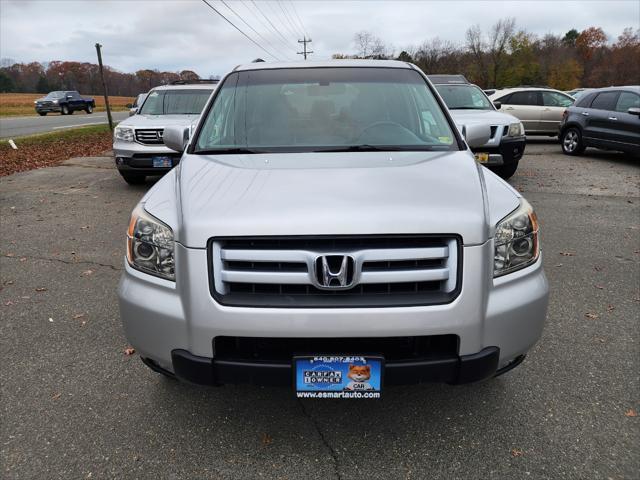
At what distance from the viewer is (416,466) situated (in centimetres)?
229

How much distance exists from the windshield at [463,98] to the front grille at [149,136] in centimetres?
545

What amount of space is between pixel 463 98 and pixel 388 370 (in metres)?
9.17

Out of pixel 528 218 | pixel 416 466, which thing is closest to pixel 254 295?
pixel 416 466

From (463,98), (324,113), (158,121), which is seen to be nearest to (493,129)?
(463,98)

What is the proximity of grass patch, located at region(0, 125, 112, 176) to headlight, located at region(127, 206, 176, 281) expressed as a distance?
34.9ft

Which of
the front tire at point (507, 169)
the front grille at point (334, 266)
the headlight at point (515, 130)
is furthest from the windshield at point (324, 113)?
the front tire at point (507, 169)

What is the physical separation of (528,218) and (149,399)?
7.21 feet

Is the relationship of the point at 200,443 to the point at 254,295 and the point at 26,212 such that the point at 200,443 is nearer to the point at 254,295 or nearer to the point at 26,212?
the point at 254,295

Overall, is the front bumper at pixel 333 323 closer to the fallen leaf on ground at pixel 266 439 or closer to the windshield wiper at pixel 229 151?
the fallen leaf on ground at pixel 266 439

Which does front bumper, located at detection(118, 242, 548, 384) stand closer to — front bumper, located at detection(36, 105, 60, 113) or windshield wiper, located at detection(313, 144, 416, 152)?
Answer: windshield wiper, located at detection(313, 144, 416, 152)

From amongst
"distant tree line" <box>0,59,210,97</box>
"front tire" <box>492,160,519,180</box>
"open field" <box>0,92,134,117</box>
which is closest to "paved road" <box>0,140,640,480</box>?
"front tire" <box>492,160,519,180</box>

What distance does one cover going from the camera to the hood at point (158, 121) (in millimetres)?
8352

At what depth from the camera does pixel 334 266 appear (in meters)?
2.07

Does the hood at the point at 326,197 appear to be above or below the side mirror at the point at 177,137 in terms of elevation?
below
